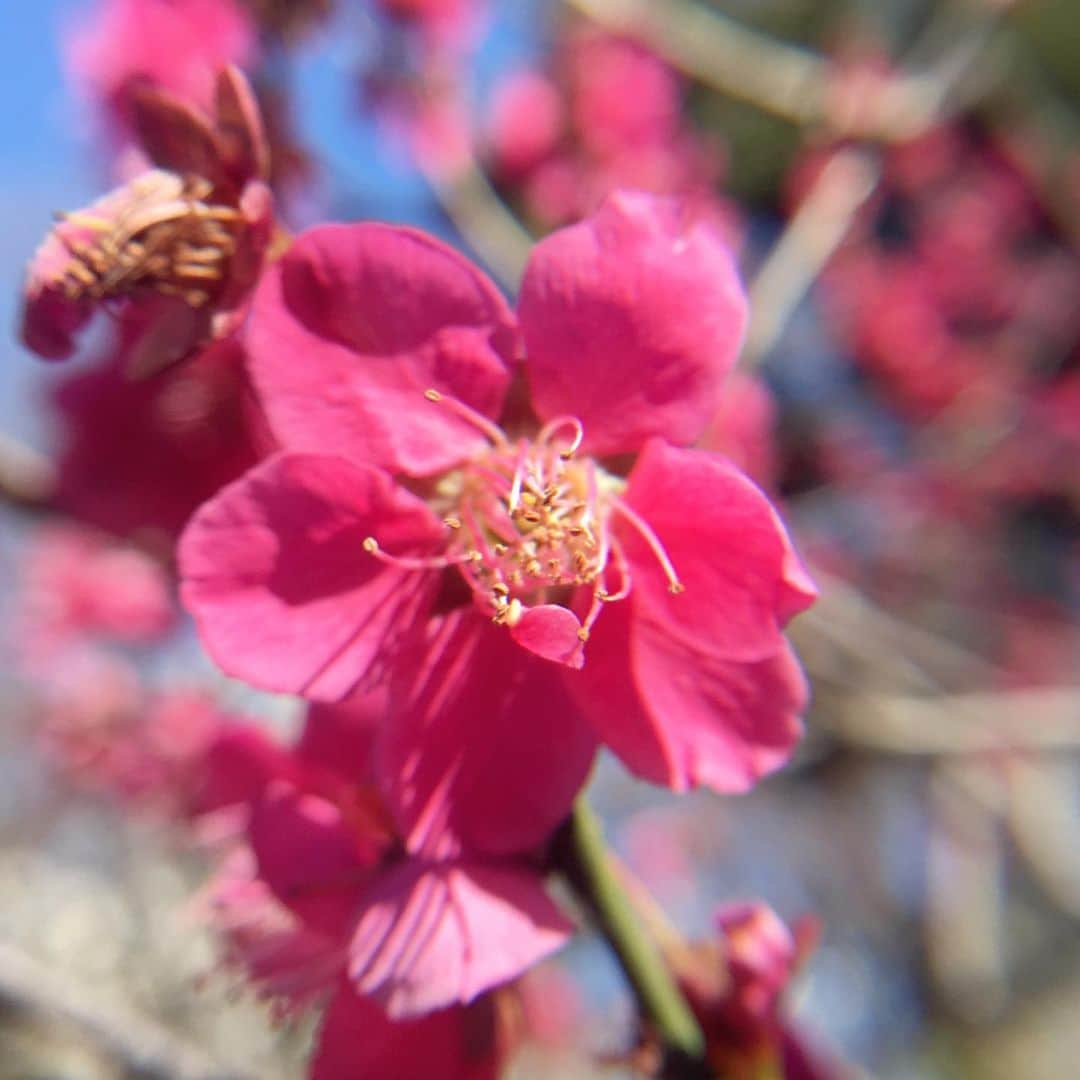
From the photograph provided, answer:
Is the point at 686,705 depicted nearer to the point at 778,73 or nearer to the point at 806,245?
the point at 806,245

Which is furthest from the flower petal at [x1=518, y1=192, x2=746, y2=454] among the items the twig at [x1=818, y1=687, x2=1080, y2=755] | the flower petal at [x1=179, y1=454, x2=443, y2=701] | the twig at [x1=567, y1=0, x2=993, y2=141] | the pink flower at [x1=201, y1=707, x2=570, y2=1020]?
the twig at [x1=818, y1=687, x2=1080, y2=755]

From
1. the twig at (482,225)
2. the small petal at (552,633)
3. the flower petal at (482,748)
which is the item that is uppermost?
the small petal at (552,633)

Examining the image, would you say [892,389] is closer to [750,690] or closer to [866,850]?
[866,850]

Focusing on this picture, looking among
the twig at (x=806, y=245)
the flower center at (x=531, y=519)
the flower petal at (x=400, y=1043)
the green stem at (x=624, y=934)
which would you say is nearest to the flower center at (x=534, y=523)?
the flower center at (x=531, y=519)

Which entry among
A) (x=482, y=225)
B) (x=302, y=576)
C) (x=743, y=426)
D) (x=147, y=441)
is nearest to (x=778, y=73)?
(x=482, y=225)

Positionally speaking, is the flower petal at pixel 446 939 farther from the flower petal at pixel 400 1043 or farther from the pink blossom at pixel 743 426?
the pink blossom at pixel 743 426
